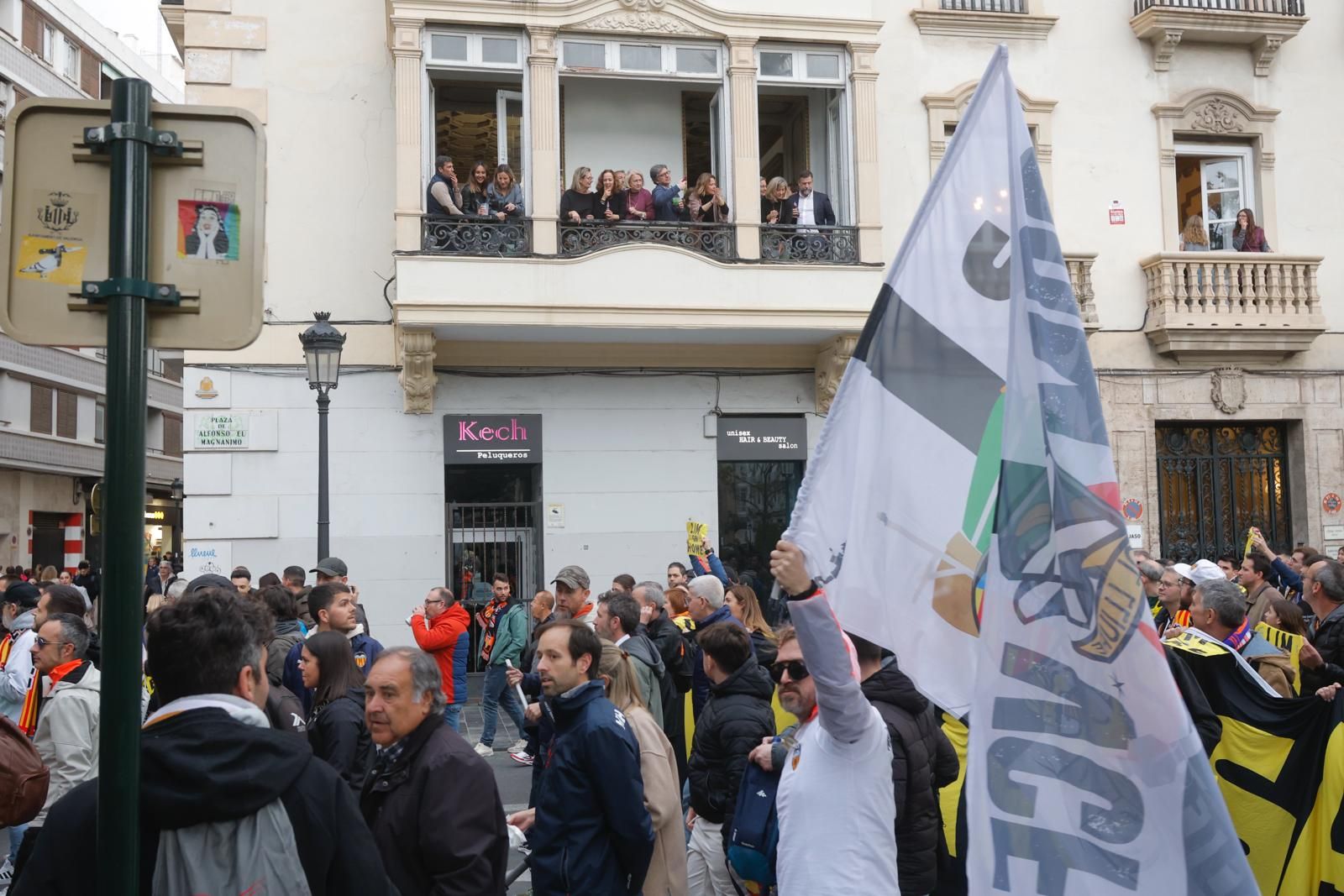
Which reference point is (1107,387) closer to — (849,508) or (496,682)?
(496,682)

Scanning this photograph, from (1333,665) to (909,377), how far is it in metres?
4.50

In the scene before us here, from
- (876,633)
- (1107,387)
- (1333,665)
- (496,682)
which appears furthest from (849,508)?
(1107,387)

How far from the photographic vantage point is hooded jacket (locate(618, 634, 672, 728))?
725cm

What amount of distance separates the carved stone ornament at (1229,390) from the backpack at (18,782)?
1630 centimetres

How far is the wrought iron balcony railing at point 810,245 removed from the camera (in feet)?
51.2

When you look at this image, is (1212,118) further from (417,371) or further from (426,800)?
(426,800)

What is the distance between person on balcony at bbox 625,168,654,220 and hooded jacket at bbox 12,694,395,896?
13.2 metres

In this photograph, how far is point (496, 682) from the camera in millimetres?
11781

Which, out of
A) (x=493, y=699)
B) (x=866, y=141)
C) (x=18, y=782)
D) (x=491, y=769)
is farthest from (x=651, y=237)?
(x=491, y=769)

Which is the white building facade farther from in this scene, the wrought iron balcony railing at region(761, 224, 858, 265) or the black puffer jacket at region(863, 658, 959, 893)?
the black puffer jacket at region(863, 658, 959, 893)

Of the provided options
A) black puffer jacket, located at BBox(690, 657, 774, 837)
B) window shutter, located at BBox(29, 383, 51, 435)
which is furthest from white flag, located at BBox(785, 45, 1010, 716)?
window shutter, located at BBox(29, 383, 51, 435)

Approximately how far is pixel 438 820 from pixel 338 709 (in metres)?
1.42

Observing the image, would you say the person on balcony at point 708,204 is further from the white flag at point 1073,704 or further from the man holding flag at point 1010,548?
the white flag at point 1073,704

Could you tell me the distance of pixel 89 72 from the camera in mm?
39781
